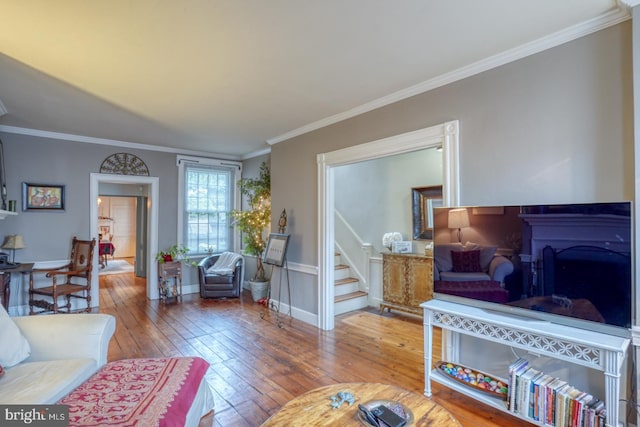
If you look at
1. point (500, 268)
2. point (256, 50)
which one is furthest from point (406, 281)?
point (256, 50)

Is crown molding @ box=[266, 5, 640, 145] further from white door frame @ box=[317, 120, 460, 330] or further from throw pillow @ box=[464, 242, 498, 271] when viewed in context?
throw pillow @ box=[464, 242, 498, 271]

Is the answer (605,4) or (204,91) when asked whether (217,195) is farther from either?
(605,4)

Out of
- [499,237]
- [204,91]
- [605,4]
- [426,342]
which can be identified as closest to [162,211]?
[204,91]

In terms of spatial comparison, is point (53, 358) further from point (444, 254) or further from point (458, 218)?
point (458, 218)

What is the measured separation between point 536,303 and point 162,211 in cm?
552

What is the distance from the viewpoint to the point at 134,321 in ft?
13.8

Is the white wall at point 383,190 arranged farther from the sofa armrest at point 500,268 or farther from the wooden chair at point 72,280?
the wooden chair at point 72,280

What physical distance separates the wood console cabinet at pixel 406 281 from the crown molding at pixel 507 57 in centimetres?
207

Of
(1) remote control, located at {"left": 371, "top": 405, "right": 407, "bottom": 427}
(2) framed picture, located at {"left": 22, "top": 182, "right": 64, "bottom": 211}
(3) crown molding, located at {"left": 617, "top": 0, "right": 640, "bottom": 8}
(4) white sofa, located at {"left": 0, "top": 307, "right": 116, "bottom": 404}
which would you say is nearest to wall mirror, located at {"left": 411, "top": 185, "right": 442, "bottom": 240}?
(3) crown molding, located at {"left": 617, "top": 0, "right": 640, "bottom": 8}

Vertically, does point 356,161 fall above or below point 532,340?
above

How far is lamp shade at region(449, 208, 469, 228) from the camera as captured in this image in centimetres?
Result: 239

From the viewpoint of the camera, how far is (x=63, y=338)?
2.09 m

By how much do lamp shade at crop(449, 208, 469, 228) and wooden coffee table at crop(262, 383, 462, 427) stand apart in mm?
1287

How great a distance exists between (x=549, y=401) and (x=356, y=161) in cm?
260
